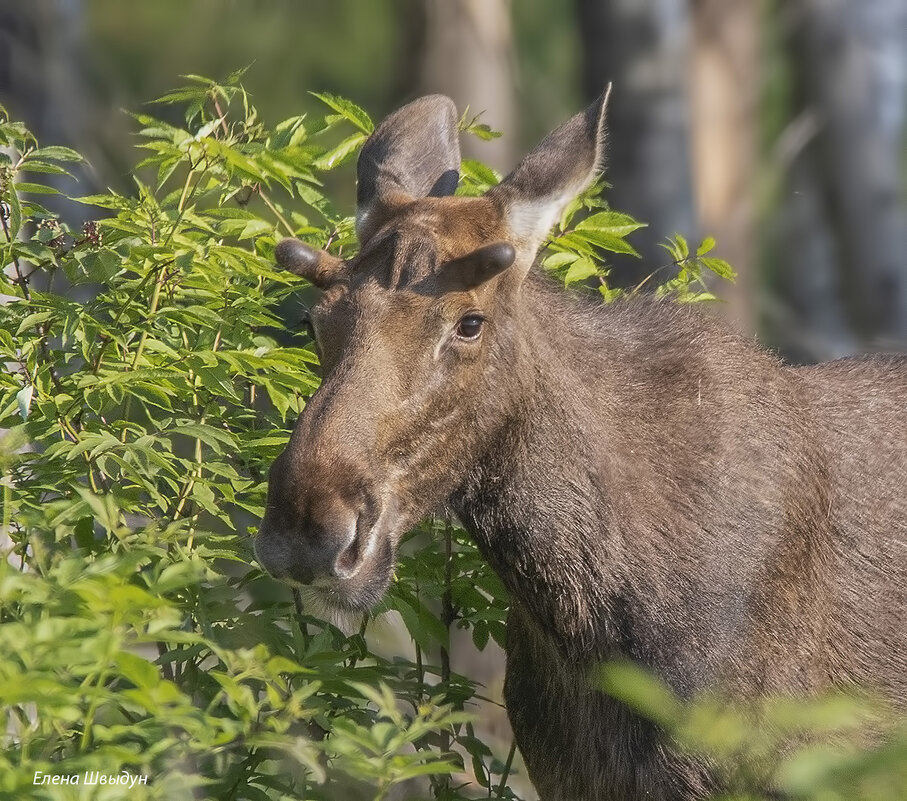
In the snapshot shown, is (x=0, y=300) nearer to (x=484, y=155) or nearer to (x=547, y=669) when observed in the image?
(x=547, y=669)

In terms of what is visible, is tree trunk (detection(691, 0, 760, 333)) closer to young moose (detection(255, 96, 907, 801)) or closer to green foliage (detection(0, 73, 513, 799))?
young moose (detection(255, 96, 907, 801))

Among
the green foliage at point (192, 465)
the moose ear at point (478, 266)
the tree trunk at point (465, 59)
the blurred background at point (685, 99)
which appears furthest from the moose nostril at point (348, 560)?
the tree trunk at point (465, 59)

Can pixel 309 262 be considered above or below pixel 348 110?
below

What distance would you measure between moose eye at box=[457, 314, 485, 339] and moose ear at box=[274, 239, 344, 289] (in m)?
0.49

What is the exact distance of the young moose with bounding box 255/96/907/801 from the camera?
4.87 m

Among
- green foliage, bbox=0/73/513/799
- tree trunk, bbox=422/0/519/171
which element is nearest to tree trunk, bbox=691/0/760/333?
tree trunk, bbox=422/0/519/171

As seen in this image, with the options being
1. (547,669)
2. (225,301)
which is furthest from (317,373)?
(547,669)

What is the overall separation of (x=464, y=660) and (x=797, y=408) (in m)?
8.85

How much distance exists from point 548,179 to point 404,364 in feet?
2.95

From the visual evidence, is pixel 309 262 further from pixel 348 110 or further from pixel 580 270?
pixel 580 270

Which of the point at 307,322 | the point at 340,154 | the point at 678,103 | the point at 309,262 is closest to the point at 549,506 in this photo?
the point at 307,322

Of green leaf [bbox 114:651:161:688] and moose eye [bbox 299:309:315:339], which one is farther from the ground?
green leaf [bbox 114:651:161:688]

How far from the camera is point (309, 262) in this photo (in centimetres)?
514

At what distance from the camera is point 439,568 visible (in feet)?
20.0
